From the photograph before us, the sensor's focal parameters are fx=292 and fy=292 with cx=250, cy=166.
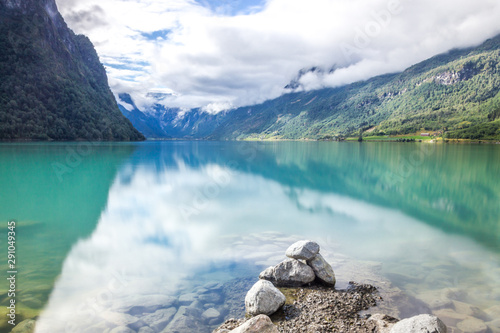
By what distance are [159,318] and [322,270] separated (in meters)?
6.03

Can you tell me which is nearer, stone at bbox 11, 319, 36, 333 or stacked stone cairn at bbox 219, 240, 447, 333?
stacked stone cairn at bbox 219, 240, 447, 333

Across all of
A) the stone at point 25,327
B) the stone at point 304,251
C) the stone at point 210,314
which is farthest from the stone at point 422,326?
the stone at point 25,327

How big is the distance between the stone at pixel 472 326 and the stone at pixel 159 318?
8357 millimetres

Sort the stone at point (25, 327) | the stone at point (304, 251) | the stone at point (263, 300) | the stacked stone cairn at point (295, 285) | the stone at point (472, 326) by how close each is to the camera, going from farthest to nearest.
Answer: the stone at point (304, 251)
the stone at point (263, 300)
the stone at point (472, 326)
the stone at point (25, 327)
the stacked stone cairn at point (295, 285)

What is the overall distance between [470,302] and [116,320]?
445 inches

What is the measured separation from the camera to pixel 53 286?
34.6ft

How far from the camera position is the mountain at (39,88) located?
142125mm

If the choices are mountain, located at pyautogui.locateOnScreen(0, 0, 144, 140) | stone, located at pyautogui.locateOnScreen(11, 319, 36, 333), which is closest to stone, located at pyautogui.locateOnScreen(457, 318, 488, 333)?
stone, located at pyautogui.locateOnScreen(11, 319, 36, 333)

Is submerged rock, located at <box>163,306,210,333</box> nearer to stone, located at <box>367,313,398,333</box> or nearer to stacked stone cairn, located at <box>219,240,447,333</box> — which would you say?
stacked stone cairn, located at <box>219,240,447,333</box>

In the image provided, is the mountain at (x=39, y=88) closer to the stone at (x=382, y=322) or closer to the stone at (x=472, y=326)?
the stone at (x=382, y=322)

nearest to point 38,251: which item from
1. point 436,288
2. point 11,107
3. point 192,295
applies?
point 192,295

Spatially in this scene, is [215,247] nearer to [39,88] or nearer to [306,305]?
[306,305]

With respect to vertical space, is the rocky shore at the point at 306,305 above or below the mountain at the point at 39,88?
below

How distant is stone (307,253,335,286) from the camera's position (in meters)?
11.0
